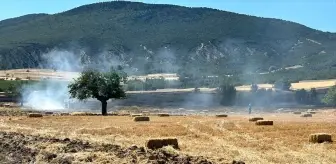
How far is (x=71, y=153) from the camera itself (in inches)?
928

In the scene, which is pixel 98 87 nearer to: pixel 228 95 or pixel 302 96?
pixel 228 95

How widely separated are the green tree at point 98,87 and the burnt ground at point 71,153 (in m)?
40.1

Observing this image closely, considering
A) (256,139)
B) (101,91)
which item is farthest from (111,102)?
(256,139)

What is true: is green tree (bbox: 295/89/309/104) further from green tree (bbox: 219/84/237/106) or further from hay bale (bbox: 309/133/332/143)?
hay bale (bbox: 309/133/332/143)

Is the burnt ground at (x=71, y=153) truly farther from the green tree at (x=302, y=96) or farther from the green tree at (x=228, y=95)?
the green tree at (x=302, y=96)

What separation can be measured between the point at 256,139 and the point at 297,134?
372cm

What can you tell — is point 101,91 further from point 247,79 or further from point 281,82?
point 247,79

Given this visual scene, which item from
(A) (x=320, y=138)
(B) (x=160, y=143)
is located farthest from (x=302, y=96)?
(B) (x=160, y=143)

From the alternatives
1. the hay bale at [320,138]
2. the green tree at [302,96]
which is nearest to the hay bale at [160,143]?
the hay bale at [320,138]

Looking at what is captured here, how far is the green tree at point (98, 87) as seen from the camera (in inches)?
2820

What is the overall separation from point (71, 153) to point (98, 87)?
4847 cm

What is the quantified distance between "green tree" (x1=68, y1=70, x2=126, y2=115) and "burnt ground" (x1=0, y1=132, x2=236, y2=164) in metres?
40.1

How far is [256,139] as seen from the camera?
88.3 feet

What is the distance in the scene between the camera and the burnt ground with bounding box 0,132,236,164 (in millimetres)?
20027
